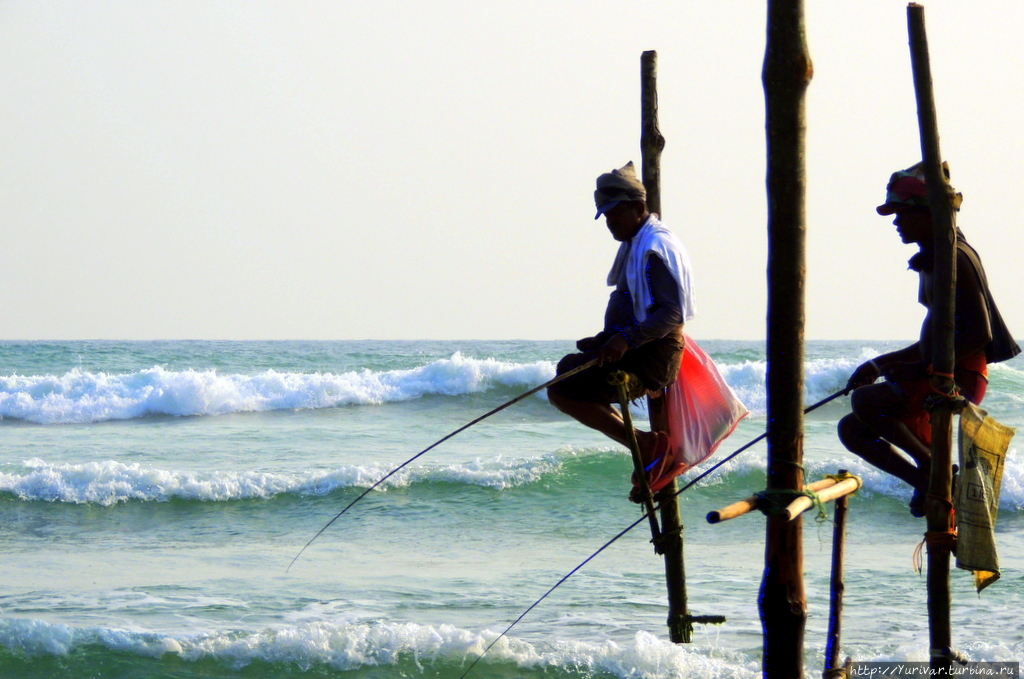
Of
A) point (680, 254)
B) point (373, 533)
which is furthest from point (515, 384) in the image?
point (680, 254)

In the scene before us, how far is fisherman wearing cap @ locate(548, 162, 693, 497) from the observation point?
14.4 feet

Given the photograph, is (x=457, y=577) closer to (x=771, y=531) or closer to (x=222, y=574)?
(x=222, y=574)

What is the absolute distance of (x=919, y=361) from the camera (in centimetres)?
422

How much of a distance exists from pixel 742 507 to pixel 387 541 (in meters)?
8.39

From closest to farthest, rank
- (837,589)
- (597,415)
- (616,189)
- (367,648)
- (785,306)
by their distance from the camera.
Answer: (785,306) → (616,189) → (837,589) → (597,415) → (367,648)

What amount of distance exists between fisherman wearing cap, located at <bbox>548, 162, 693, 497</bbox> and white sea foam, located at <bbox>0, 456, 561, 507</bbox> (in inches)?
344

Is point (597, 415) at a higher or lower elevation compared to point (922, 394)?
lower

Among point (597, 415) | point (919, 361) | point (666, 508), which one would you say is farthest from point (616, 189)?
point (666, 508)

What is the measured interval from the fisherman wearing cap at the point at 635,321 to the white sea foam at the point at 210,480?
875 centimetres

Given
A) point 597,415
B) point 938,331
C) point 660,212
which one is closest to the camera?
point 938,331

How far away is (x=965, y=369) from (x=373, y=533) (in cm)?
851

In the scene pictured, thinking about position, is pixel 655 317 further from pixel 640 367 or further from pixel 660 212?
pixel 660 212

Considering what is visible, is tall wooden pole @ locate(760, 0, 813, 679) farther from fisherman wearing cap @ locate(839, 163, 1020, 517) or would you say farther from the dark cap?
the dark cap

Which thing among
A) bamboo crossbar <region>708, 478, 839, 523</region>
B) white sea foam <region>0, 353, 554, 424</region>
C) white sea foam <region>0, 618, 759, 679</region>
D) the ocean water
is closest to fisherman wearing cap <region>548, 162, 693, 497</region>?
bamboo crossbar <region>708, 478, 839, 523</region>
